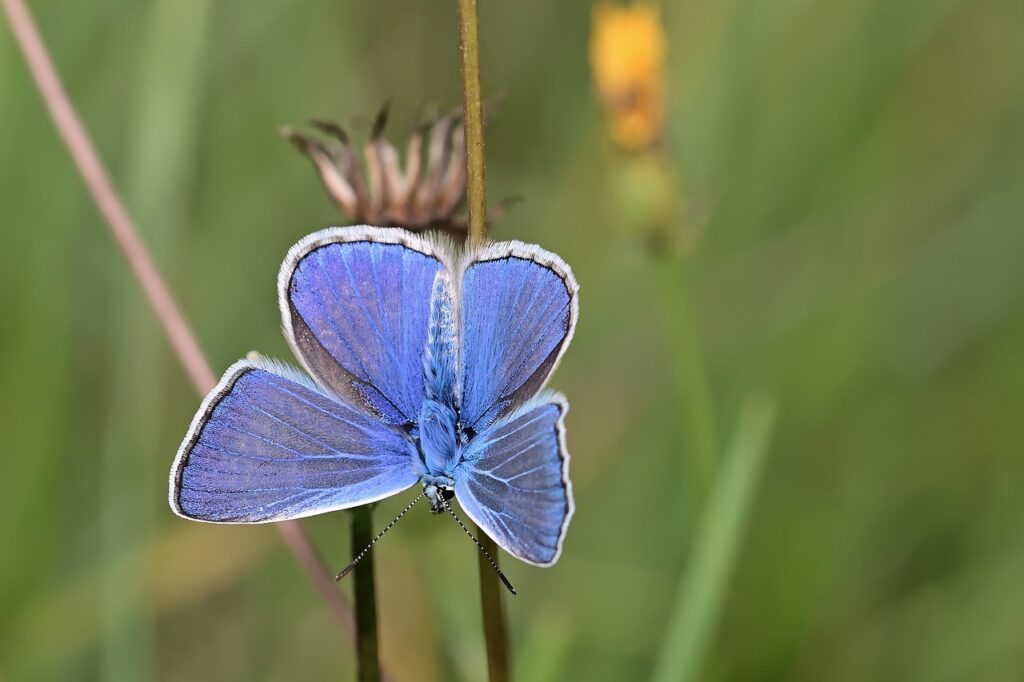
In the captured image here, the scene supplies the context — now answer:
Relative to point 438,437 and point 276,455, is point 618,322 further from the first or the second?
point 276,455

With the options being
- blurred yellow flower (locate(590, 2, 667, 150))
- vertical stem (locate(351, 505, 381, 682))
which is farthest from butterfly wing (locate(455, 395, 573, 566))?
blurred yellow flower (locate(590, 2, 667, 150))

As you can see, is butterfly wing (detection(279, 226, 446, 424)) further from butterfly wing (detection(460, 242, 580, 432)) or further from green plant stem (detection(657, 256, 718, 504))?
green plant stem (detection(657, 256, 718, 504))

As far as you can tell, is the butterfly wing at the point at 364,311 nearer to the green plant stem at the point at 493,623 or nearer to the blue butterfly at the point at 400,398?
the blue butterfly at the point at 400,398

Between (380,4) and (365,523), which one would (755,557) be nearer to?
(365,523)

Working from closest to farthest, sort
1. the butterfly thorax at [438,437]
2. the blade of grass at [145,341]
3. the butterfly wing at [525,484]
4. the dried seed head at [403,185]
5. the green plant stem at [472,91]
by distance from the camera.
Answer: the green plant stem at [472,91] → the butterfly wing at [525,484] → the butterfly thorax at [438,437] → the dried seed head at [403,185] → the blade of grass at [145,341]

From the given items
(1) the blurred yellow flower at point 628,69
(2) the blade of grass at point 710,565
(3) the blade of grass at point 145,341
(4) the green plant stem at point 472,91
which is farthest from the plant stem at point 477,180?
(1) the blurred yellow flower at point 628,69
